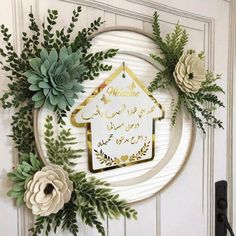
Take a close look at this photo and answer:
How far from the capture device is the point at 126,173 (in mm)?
907

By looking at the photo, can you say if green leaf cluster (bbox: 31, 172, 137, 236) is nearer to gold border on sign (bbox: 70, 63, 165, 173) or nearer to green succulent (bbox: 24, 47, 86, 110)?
gold border on sign (bbox: 70, 63, 165, 173)

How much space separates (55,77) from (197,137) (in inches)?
25.5

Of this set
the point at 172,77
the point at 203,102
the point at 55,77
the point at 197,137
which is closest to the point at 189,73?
the point at 172,77

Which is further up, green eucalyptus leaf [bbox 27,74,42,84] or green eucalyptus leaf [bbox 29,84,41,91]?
green eucalyptus leaf [bbox 27,74,42,84]

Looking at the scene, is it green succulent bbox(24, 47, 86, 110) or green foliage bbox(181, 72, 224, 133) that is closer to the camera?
green succulent bbox(24, 47, 86, 110)

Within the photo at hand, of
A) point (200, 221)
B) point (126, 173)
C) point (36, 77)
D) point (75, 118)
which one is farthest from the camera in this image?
point (200, 221)

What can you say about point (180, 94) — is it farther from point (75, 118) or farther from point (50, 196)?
point (50, 196)

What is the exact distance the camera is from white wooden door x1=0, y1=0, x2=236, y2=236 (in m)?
0.71

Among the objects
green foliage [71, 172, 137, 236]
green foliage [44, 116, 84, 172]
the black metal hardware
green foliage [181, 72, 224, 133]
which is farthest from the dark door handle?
green foliage [44, 116, 84, 172]

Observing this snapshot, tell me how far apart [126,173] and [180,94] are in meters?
0.33

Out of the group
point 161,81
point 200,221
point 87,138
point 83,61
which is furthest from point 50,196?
point 200,221

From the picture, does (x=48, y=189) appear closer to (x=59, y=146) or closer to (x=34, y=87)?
(x=59, y=146)

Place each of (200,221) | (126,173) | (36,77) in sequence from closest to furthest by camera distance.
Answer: (36,77) < (126,173) < (200,221)

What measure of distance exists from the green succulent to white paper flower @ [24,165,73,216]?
16 centimetres
